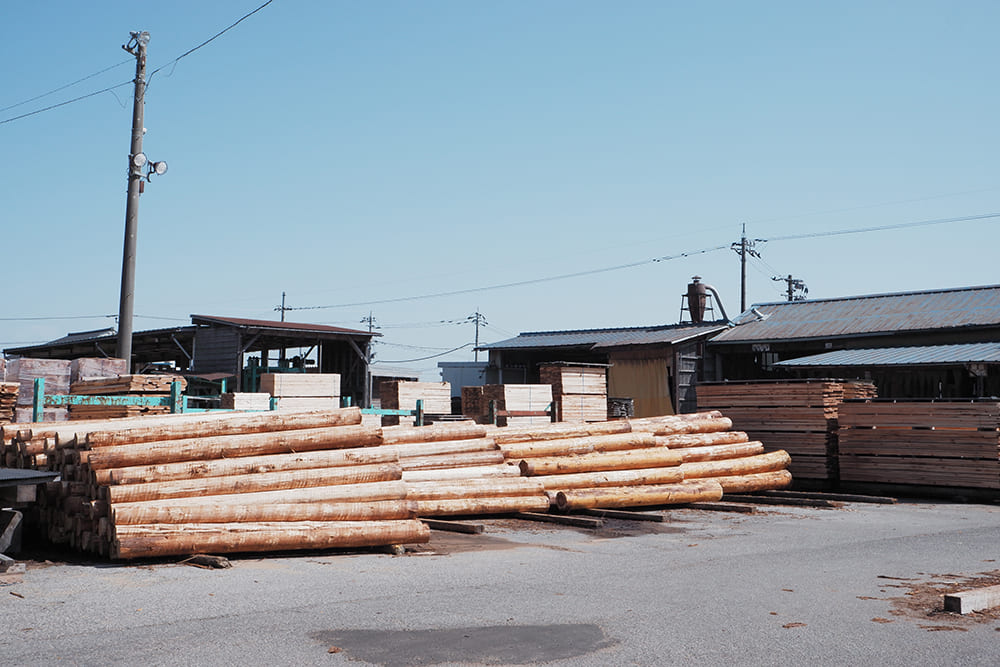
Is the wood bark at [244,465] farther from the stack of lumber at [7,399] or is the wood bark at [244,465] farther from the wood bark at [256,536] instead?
the stack of lumber at [7,399]

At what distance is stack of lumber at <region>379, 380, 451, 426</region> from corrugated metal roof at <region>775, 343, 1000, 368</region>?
10837 millimetres

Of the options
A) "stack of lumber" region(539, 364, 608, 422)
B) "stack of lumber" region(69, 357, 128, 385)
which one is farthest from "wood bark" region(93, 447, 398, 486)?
"stack of lumber" region(539, 364, 608, 422)

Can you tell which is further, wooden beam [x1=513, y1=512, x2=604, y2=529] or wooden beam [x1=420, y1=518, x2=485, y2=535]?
wooden beam [x1=513, y1=512, x2=604, y2=529]

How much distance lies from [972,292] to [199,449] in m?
30.6

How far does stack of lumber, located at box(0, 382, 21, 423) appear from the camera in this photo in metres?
17.4

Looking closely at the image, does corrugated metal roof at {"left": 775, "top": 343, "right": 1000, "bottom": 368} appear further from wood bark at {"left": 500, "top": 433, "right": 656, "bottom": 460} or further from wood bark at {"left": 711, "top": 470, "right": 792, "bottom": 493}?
wood bark at {"left": 500, "top": 433, "right": 656, "bottom": 460}

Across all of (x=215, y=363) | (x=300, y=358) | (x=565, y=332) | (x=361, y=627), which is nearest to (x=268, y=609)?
(x=361, y=627)

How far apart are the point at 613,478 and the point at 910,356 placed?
637 inches

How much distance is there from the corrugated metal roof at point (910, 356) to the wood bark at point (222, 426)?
20.2 m

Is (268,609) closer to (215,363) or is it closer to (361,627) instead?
(361,627)

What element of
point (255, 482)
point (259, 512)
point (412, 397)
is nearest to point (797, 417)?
point (412, 397)

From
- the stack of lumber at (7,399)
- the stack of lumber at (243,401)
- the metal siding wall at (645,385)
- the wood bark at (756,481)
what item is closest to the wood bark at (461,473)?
the wood bark at (756,481)

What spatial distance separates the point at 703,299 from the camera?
129 ft

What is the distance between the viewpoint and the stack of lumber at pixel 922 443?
17.2 meters
